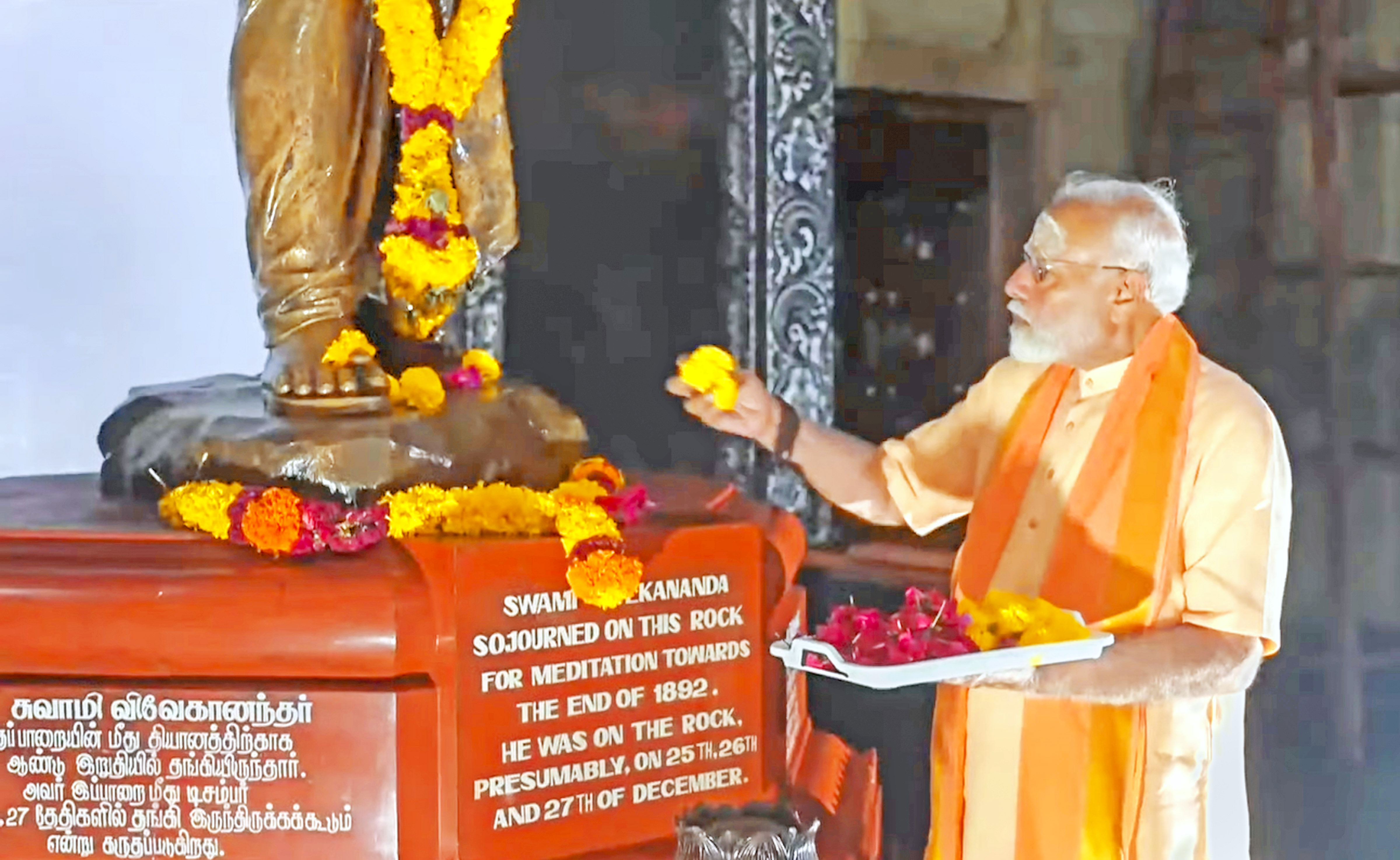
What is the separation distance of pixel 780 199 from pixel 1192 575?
1.52m

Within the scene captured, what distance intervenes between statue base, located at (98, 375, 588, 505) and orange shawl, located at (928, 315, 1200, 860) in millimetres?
659

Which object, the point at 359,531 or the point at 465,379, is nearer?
the point at 359,531

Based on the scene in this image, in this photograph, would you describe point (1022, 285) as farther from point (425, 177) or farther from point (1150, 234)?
point (425, 177)

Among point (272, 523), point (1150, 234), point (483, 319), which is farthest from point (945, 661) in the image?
point (483, 319)

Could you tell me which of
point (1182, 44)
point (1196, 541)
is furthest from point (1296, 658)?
point (1196, 541)

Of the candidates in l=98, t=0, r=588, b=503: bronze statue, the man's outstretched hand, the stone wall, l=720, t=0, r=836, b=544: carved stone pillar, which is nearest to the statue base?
l=98, t=0, r=588, b=503: bronze statue

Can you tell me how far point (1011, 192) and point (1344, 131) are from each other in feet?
2.11

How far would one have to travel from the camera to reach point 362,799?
1979 millimetres

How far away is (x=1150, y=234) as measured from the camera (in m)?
2.00

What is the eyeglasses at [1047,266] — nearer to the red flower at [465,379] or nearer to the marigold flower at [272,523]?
the red flower at [465,379]

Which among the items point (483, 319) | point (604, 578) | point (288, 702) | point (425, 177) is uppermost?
point (425, 177)

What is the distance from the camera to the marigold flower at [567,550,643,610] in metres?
2.08

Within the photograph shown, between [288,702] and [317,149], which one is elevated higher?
[317,149]

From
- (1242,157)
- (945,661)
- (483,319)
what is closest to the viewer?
(945,661)
